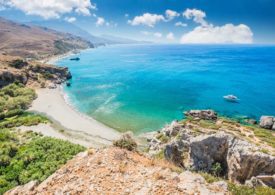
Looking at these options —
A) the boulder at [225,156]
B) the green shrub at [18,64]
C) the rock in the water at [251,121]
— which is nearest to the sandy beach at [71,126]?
the boulder at [225,156]

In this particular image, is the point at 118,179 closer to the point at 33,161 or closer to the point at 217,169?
the point at 217,169

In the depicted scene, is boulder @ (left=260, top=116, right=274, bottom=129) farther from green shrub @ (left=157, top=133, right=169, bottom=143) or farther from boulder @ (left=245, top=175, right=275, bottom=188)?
boulder @ (left=245, top=175, right=275, bottom=188)

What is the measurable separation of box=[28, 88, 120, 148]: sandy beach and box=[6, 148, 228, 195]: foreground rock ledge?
30513mm

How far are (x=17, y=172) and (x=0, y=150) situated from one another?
7461mm

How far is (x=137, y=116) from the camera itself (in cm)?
6825

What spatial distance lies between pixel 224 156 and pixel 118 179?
18168mm

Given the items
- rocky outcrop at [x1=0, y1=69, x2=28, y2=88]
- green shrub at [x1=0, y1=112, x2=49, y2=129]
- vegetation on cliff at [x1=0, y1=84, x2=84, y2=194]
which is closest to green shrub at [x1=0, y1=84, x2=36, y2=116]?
rocky outcrop at [x1=0, y1=69, x2=28, y2=88]

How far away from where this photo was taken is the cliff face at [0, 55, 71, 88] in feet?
304

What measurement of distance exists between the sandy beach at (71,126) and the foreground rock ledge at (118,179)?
100ft

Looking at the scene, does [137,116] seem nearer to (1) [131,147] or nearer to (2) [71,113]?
(2) [71,113]

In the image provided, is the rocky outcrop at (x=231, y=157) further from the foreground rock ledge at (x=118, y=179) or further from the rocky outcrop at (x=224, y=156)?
the foreground rock ledge at (x=118, y=179)

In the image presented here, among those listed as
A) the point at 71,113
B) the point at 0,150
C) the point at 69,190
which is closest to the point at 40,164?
the point at 0,150

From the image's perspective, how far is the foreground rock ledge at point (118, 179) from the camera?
1331 cm

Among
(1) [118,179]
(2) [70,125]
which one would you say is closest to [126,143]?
(1) [118,179]
